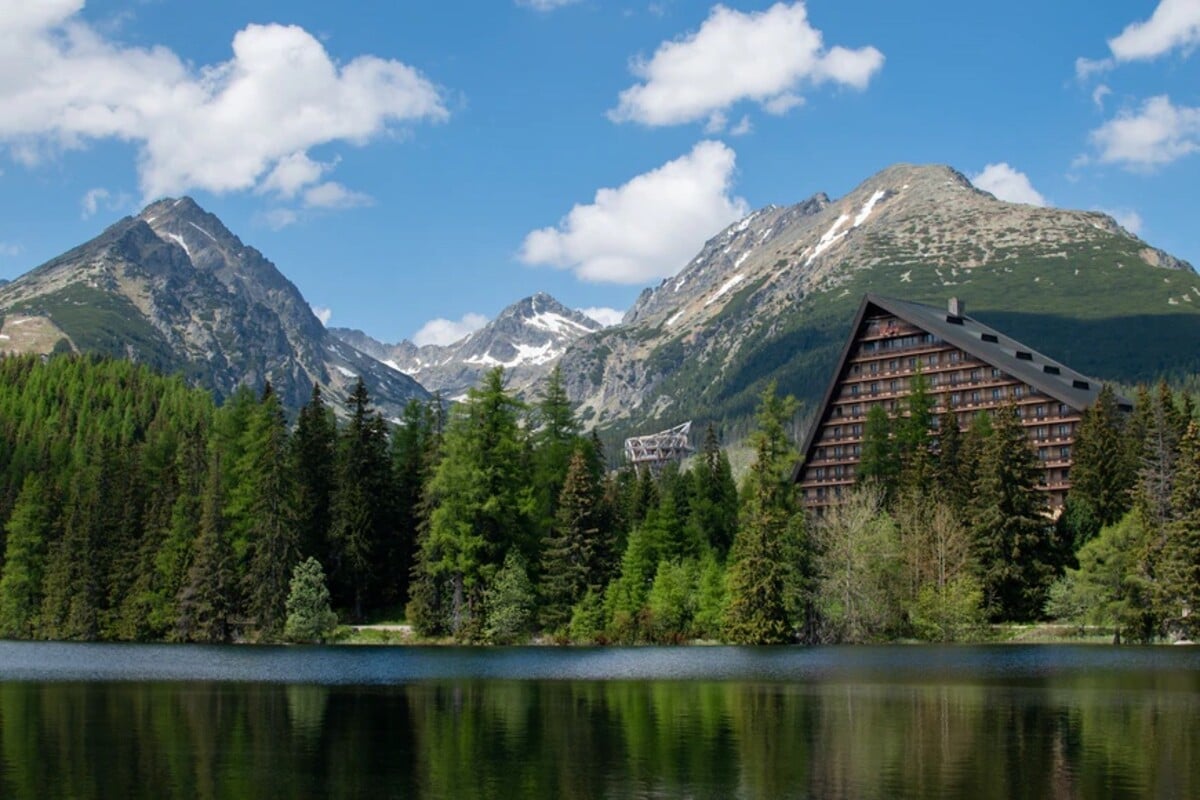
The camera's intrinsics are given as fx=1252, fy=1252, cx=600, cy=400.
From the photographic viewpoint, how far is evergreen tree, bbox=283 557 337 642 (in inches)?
4058

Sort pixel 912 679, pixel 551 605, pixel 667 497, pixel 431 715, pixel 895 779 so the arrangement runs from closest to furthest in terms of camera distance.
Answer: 1. pixel 895 779
2. pixel 431 715
3. pixel 912 679
4. pixel 551 605
5. pixel 667 497

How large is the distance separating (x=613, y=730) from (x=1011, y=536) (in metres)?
73.2

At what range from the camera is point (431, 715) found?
4659 cm

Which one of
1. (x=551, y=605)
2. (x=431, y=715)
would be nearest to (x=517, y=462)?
(x=551, y=605)

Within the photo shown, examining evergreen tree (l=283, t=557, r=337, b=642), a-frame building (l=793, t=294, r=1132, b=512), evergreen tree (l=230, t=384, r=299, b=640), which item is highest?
a-frame building (l=793, t=294, r=1132, b=512)

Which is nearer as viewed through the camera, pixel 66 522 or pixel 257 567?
pixel 257 567

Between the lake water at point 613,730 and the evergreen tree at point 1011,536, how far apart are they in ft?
101

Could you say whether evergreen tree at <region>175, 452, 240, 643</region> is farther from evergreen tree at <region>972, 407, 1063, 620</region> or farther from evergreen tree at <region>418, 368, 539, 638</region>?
evergreen tree at <region>972, 407, 1063, 620</region>

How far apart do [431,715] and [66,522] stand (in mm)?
97486

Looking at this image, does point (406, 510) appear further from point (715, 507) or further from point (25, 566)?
point (25, 566)

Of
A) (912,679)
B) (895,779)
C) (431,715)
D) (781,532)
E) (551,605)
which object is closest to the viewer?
(895,779)

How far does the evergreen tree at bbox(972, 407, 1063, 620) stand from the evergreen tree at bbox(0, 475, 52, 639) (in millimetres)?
93346

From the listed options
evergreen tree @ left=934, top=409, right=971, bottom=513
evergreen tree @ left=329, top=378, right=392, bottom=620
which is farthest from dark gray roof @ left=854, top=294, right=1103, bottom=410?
evergreen tree @ left=329, top=378, right=392, bottom=620

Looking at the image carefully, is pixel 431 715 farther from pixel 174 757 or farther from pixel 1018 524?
pixel 1018 524
